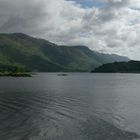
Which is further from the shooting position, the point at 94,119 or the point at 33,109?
the point at 33,109

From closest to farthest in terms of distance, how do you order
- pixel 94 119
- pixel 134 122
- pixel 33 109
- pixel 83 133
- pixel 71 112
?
pixel 83 133 → pixel 134 122 → pixel 94 119 → pixel 71 112 → pixel 33 109

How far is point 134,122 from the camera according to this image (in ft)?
148

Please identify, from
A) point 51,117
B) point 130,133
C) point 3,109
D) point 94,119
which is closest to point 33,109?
point 3,109

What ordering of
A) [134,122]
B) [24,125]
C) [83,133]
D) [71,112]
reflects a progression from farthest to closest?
[71,112] < [134,122] < [24,125] < [83,133]

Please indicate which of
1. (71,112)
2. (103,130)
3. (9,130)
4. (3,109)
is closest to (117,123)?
(103,130)

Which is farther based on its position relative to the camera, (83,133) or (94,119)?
(94,119)

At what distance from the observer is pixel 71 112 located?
5512 cm

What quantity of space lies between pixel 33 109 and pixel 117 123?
823 inches

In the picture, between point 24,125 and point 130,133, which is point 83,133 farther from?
point 24,125

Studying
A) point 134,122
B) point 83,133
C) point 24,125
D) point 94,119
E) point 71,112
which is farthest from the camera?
point 71,112

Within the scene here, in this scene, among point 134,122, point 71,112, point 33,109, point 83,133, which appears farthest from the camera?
point 33,109

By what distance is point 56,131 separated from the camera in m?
38.7

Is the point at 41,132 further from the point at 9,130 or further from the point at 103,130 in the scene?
the point at 103,130

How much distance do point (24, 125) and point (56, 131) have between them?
6.19 metres
